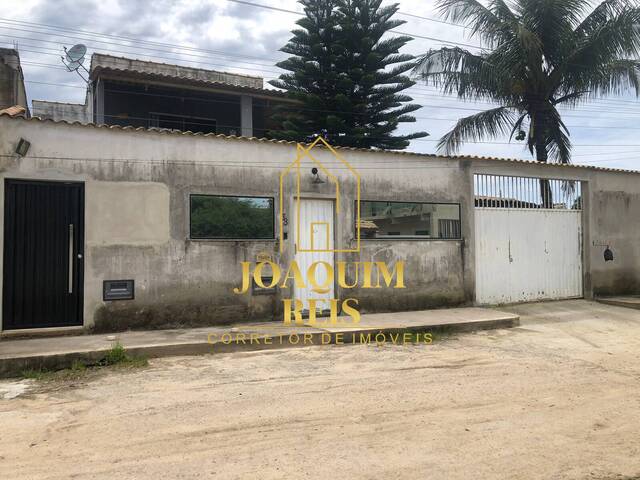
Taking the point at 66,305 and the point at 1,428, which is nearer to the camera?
the point at 1,428

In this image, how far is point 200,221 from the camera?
8.04 meters

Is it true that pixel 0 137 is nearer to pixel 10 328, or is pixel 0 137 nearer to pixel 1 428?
pixel 10 328

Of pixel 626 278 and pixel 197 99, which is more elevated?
pixel 197 99

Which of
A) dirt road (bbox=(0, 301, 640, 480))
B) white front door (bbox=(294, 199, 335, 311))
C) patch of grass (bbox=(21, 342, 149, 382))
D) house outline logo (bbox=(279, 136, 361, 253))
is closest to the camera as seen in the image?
dirt road (bbox=(0, 301, 640, 480))

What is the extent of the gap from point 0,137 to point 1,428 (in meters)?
4.28

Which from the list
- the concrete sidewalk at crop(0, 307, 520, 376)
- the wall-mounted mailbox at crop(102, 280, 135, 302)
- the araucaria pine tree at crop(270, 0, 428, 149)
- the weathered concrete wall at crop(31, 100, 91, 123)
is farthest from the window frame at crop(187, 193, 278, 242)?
the weathered concrete wall at crop(31, 100, 91, 123)

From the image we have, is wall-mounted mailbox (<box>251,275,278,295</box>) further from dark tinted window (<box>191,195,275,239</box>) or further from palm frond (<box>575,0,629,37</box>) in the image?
palm frond (<box>575,0,629,37</box>)

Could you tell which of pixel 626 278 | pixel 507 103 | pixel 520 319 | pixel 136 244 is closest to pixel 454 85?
pixel 507 103

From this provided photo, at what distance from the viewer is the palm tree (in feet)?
45.4

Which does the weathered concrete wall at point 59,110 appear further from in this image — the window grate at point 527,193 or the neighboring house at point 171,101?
the window grate at point 527,193

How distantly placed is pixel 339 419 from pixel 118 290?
14.7ft

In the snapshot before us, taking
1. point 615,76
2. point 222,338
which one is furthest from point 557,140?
point 222,338

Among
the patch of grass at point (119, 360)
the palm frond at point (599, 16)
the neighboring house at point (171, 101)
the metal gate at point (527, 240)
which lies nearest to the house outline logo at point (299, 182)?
the metal gate at point (527, 240)

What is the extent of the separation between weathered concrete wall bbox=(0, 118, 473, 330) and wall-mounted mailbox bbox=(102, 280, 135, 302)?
74mm
